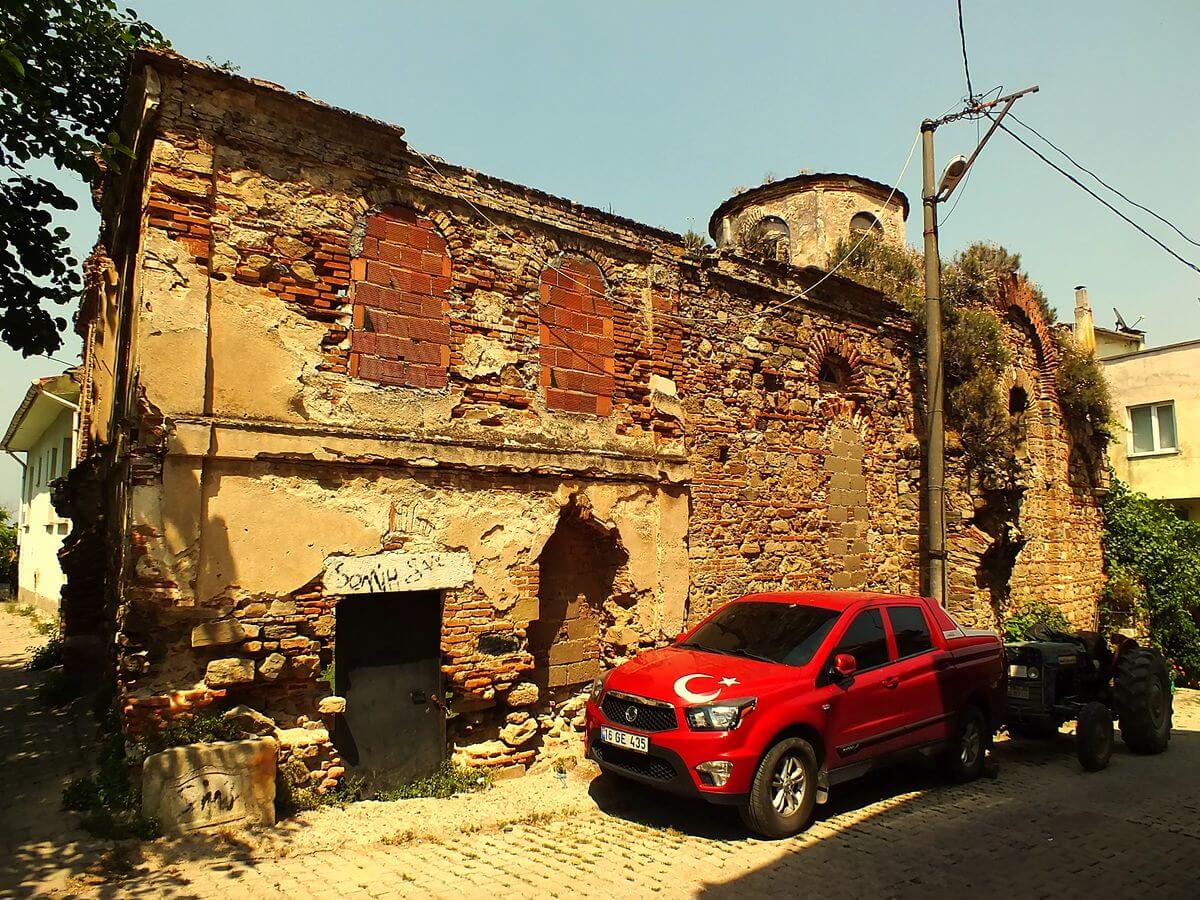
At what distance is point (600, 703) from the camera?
6430mm

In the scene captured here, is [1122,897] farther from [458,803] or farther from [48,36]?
[48,36]

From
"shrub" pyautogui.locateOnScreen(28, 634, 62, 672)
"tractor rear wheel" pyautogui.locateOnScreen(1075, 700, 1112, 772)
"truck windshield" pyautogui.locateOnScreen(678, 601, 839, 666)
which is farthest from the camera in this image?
"shrub" pyautogui.locateOnScreen(28, 634, 62, 672)

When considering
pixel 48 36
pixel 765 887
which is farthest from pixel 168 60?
pixel 765 887

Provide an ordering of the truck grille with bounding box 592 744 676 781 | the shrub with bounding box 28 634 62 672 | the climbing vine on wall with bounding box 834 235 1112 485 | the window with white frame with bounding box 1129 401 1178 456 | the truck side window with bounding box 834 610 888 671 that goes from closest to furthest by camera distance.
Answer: the truck grille with bounding box 592 744 676 781
the truck side window with bounding box 834 610 888 671
the shrub with bounding box 28 634 62 672
the climbing vine on wall with bounding box 834 235 1112 485
the window with white frame with bounding box 1129 401 1178 456

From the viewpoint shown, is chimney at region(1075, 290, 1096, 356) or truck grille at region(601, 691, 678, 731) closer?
truck grille at region(601, 691, 678, 731)

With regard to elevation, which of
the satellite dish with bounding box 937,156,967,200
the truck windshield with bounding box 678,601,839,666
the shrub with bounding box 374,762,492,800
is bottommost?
the shrub with bounding box 374,762,492,800

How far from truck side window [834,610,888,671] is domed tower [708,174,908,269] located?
12051 millimetres

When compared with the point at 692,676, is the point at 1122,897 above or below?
below

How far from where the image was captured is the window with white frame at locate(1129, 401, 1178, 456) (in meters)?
19.5

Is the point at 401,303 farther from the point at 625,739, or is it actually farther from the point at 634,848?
the point at 634,848

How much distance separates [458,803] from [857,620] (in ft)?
12.7

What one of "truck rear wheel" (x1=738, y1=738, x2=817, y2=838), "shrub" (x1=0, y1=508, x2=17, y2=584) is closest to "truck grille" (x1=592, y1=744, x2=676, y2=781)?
"truck rear wheel" (x1=738, y1=738, x2=817, y2=838)

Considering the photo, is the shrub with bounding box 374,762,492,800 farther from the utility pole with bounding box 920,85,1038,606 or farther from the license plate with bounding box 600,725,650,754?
the utility pole with bounding box 920,85,1038,606

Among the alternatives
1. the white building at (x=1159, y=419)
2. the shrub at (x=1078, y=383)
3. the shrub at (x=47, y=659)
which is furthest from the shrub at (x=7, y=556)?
the white building at (x=1159, y=419)
